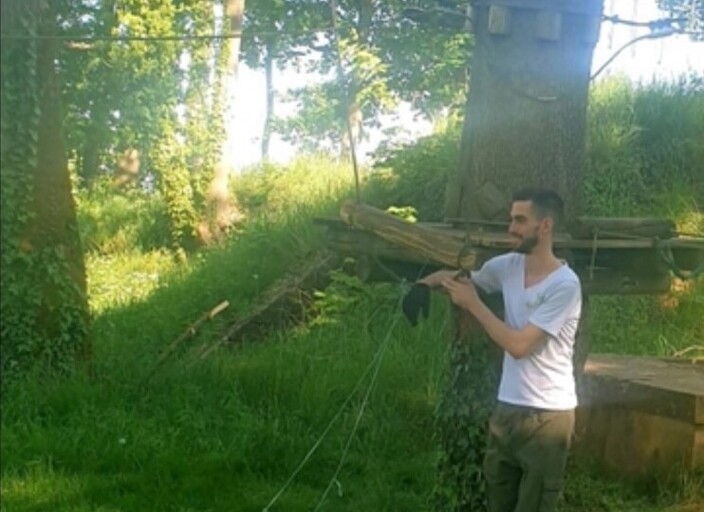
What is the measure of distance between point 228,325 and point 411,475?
202 inches

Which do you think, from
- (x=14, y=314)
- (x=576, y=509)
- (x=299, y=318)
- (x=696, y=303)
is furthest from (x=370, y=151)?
(x=576, y=509)

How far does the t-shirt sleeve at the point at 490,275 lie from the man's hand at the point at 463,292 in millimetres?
178

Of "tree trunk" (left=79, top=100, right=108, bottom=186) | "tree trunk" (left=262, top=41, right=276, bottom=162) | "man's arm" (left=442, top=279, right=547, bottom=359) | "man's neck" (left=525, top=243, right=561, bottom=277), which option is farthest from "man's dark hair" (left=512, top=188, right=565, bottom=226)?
"tree trunk" (left=262, top=41, right=276, bottom=162)

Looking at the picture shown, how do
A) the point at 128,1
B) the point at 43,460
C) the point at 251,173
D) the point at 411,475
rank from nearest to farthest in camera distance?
the point at 43,460 < the point at 411,475 < the point at 128,1 < the point at 251,173

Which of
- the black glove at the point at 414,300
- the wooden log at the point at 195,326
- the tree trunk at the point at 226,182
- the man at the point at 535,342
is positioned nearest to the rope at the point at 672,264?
the man at the point at 535,342

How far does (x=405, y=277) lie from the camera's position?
5.13m

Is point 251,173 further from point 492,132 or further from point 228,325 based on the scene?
point 492,132

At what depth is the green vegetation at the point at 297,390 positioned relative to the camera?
6.15m

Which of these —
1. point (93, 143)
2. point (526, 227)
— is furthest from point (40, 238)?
point (93, 143)

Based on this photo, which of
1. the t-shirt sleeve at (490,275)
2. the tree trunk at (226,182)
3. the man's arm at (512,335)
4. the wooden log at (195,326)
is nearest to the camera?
the man's arm at (512,335)

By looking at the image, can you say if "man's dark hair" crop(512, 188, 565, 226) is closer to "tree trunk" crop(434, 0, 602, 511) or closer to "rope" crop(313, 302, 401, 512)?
"tree trunk" crop(434, 0, 602, 511)

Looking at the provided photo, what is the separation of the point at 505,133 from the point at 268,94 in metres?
18.6

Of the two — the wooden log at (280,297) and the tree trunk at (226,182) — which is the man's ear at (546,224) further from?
the tree trunk at (226,182)

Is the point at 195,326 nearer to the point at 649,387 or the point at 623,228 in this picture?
the point at 649,387
